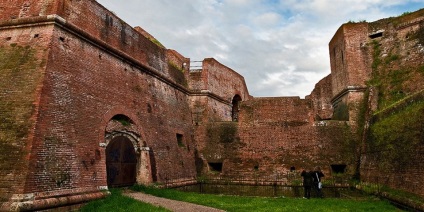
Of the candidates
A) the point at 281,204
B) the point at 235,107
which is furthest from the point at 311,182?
the point at 235,107

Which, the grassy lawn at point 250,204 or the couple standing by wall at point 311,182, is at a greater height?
the couple standing by wall at point 311,182

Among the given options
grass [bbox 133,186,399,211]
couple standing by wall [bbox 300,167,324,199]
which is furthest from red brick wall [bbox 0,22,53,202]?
couple standing by wall [bbox 300,167,324,199]

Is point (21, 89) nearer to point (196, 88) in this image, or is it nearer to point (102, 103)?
point (102, 103)

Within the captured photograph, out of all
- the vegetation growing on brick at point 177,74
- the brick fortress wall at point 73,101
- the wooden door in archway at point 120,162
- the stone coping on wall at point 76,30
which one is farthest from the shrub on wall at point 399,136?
the vegetation growing on brick at point 177,74

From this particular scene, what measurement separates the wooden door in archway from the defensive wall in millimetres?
58

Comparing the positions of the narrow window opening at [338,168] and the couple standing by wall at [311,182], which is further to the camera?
the narrow window opening at [338,168]

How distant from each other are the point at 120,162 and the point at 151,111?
313 cm

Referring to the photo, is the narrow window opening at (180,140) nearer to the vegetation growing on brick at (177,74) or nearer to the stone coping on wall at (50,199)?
the vegetation growing on brick at (177,74)

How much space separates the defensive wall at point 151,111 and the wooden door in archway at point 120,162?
6 cm

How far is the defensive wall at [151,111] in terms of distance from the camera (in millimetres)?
8312

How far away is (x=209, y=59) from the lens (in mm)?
20406

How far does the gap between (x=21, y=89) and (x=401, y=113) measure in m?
12.3

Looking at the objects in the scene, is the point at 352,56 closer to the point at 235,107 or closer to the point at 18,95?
the point at 235,107

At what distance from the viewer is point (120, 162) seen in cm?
1184
